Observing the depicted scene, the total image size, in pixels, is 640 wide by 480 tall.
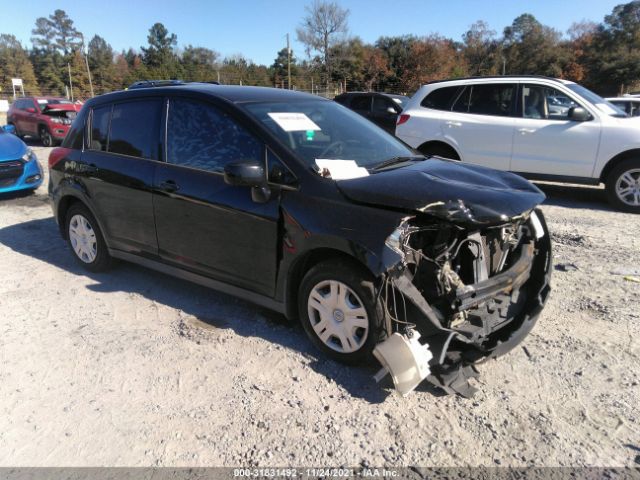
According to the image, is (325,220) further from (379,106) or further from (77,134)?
(379,106)

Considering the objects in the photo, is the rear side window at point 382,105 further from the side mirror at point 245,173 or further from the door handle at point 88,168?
the side mirror at point 245,173

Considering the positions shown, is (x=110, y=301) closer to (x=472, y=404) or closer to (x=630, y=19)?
(x=472, y=404)

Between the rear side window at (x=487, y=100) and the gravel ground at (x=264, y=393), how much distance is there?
399cm

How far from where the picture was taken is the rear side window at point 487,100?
754cm

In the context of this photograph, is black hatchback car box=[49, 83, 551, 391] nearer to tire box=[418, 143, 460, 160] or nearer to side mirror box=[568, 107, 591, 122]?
tire box=[418, 143, 460, 160]

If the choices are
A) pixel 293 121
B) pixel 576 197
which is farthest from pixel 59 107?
pixel 576 197

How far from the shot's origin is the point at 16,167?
829 centimetres

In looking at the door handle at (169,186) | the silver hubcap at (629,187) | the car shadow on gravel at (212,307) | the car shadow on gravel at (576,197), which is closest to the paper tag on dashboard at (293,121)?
the door handle at (169,186)

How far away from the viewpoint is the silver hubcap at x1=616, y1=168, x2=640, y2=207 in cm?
669

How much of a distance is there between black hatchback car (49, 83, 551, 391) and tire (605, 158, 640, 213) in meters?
4.42

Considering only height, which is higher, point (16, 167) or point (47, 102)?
point (47, 102)

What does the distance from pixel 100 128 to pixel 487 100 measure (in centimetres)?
589

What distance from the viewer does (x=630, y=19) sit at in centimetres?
4444

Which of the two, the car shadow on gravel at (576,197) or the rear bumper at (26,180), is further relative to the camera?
the rear bumper at (26,180)
